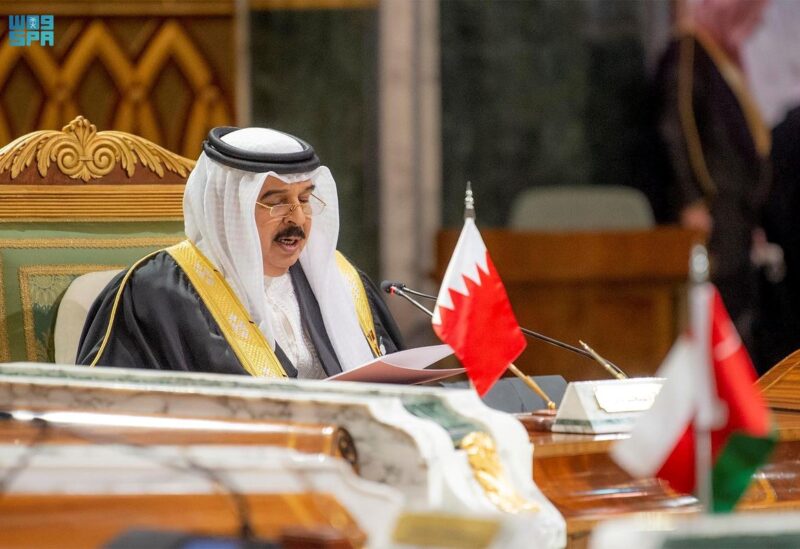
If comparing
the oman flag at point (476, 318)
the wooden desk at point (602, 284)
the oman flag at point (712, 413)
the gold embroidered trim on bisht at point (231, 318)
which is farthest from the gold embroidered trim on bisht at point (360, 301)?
the wooden desk at point (602, 284)

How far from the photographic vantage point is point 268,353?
11.0 ft

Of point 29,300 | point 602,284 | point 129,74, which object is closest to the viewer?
point 29,300

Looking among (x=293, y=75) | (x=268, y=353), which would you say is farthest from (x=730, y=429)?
(x=293, y=75)

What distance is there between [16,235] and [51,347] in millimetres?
287

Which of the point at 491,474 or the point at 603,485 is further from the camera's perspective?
the point at 603,485

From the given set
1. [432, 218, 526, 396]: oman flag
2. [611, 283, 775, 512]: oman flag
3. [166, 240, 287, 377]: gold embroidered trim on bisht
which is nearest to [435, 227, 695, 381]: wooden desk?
[166, 240, 287, 377]: gold embroidered trim on bisht

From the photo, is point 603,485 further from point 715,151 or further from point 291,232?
point 715,151

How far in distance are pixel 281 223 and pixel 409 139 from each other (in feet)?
13.1

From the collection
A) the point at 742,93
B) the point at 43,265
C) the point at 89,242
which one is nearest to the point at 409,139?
the point at 742,93

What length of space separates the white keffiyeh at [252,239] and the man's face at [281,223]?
30 millimetres

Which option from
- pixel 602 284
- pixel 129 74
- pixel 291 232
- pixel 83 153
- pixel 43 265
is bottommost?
pixel 602 284

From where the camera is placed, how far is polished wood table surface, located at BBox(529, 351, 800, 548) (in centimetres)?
249

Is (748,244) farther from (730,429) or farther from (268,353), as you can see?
(730,429)

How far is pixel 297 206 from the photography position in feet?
11.3
